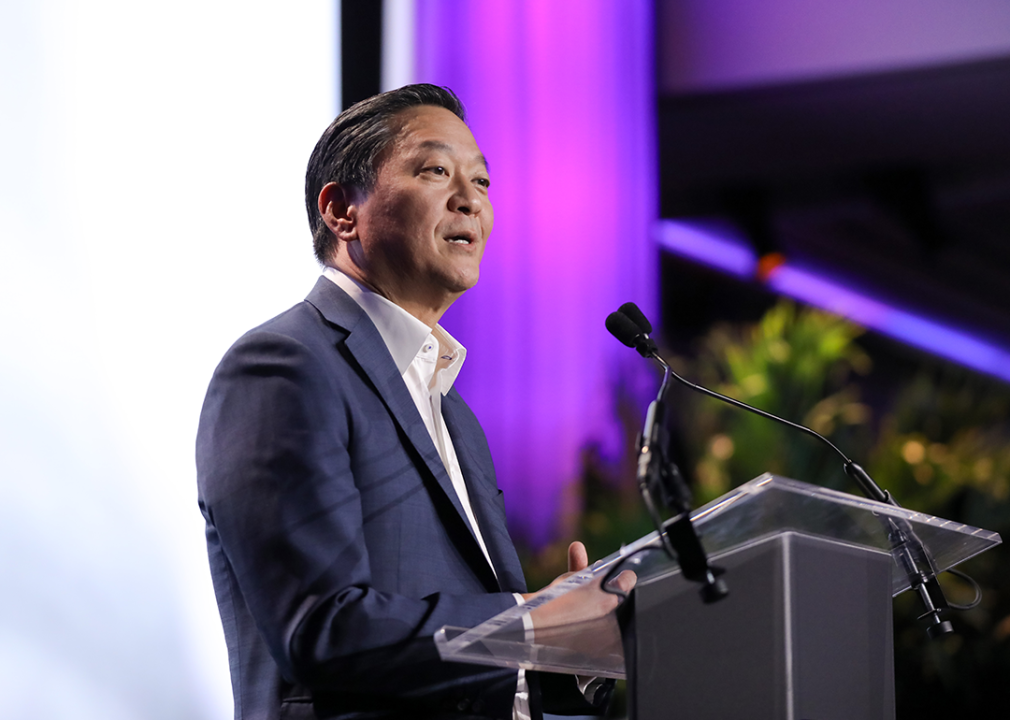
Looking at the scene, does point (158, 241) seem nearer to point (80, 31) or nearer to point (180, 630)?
point (80, 31)

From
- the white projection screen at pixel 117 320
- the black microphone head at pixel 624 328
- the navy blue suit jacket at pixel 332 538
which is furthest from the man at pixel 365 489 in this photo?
the white projection screen at pixel 117 320

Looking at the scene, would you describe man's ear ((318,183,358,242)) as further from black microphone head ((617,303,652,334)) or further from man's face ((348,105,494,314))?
black microphone head ((617,303,652,334))

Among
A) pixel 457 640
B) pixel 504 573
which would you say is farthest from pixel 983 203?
pixel 457 640

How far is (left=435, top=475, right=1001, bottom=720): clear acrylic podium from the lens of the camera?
1.04 meters

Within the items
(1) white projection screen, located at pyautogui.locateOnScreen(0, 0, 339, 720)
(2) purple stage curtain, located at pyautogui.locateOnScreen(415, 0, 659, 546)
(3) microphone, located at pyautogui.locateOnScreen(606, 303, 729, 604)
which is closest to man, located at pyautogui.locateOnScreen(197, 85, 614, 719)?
(3) microphone, located at pyautogui.locateOnScreen(606, 303, 729, 604)

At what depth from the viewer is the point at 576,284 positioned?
410 centimetres

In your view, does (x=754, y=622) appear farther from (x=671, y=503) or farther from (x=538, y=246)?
(x=538, y=246)

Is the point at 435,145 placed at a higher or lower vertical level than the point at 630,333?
higher

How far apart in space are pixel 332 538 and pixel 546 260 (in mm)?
2849

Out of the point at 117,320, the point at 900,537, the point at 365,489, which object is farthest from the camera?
the point at 117,320

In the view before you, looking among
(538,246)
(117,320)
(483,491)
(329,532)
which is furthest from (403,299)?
(538,246)

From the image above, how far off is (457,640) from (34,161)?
155 centimetres

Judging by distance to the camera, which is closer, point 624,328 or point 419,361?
point 624,328

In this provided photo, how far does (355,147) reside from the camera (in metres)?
1.85
